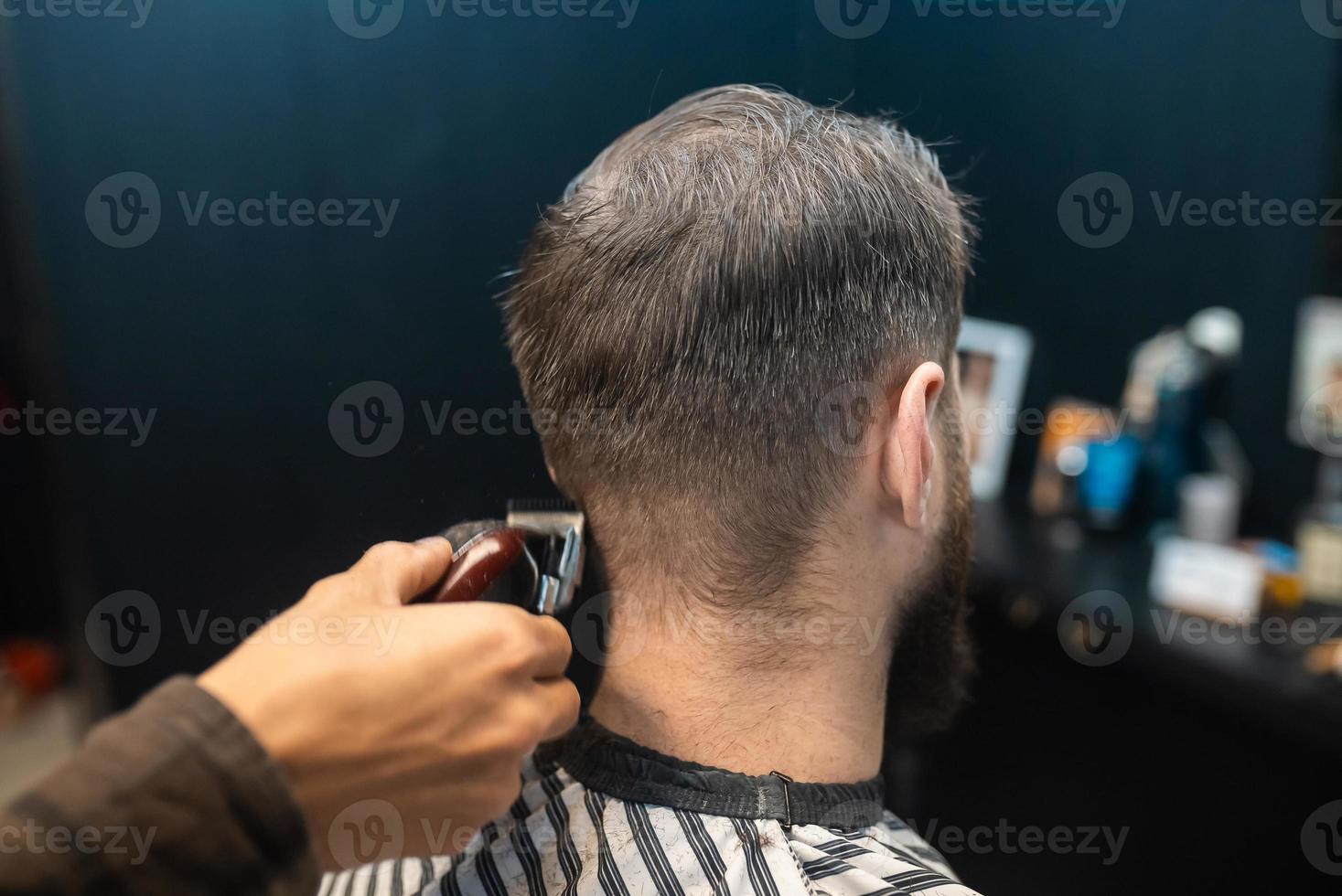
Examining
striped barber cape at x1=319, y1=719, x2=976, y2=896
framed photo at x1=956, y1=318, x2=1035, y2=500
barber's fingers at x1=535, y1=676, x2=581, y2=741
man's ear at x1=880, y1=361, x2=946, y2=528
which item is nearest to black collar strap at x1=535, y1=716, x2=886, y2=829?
striped barber cape at x1=319, y1=719, x2=976, y2=896

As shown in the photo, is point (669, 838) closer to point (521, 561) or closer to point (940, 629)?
point (521, 561)

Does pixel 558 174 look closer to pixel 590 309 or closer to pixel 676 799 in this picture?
pixel 590 309

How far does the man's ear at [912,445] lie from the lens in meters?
1.03

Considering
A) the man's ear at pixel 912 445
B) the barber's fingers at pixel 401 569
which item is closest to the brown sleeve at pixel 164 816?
the barber's fingers at pixel 401 569

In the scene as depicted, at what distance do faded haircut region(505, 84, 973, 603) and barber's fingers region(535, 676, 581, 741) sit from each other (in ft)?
0.67

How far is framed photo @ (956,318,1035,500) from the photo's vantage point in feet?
9.58

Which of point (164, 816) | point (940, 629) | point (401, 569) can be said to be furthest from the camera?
point (940, 629)

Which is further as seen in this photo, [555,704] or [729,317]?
[729,317]

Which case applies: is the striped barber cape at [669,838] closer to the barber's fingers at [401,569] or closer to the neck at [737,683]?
the neck at [737,683]

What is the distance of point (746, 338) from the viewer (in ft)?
3.42

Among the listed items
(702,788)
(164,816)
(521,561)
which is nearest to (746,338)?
(521,561)

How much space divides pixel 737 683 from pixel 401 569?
1.35ft

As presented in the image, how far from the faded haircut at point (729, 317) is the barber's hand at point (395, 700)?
23 cm

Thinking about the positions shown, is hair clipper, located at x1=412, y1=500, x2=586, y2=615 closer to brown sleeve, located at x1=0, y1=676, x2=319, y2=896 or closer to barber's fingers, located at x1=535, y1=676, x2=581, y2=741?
barber's fingers, located at x1=535, y1=676, x2=581, y2=741
